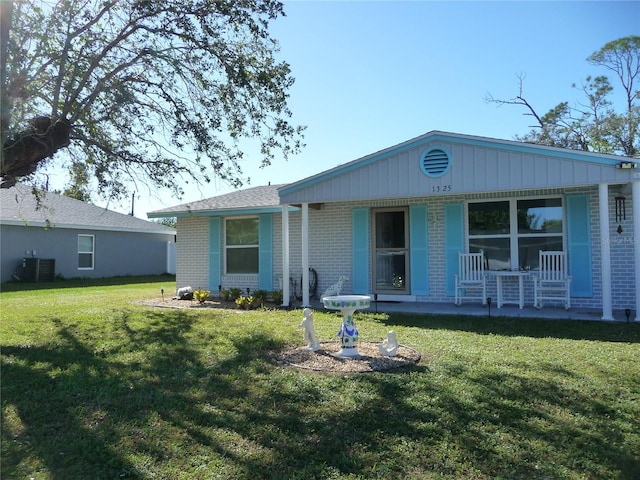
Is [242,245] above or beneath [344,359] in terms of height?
above

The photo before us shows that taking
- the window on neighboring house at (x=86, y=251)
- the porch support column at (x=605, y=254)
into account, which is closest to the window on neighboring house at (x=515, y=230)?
the porch support column at (x=605, y=254)

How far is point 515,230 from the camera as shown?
10.1m

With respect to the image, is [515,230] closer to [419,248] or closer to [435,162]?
[419,248]

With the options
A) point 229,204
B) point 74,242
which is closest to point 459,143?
point 229,204

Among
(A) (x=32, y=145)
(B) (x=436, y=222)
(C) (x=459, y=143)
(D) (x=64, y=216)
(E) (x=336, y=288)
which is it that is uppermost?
(C) (x=459, y=143)

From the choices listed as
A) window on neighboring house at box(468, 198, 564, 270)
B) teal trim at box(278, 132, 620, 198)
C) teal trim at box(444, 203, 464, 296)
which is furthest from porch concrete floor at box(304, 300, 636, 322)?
teal trim at box(278, 132, 620, 198)

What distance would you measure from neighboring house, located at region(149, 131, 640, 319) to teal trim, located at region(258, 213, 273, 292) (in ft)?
0.09

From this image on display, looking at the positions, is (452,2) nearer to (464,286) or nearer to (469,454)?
(464,286)

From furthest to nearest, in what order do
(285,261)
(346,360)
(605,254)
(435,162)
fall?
1. (285,261)
2. (435,162)
3. (605,254)
4. (346,360)

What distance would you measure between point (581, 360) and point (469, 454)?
10.1 ft

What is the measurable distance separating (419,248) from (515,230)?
2.05 meters

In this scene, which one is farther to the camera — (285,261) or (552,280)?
(285,261)

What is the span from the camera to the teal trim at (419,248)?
10766 millimetres

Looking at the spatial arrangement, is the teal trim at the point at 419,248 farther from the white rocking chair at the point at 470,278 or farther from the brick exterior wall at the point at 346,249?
the white rocking chair at the point at 470,278
